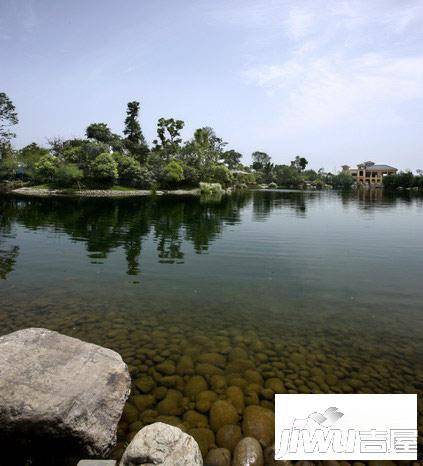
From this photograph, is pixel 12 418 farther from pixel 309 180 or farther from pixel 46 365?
pixel 309 180

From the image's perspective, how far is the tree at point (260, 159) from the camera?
14812 cm

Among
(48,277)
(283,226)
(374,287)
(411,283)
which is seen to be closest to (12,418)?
(48,277)

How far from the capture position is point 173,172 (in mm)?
65375

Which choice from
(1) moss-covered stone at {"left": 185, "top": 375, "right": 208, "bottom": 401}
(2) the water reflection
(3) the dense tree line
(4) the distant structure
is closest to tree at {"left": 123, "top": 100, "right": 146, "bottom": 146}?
(3) the dense tree line

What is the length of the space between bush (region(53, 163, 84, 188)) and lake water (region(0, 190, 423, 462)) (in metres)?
39.1

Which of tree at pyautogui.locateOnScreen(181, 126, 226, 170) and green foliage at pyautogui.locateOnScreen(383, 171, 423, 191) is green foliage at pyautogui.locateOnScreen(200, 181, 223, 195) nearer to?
tree at pyautogui.locateOnScreen(181, 126, 226, 170)

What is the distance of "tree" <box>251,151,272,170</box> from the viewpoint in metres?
148

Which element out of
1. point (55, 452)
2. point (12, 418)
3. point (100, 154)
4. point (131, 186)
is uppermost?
point (100, 154)

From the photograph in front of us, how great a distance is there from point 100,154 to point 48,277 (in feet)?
168

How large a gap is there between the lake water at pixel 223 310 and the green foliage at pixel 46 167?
42.0m

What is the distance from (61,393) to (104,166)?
186 feet

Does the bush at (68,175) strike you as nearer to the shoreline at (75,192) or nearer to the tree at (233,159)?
the shoreline at (75,192)

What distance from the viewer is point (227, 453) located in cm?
449

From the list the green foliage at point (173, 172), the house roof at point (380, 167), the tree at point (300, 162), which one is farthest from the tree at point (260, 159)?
the green foliage at point (173, 172)
